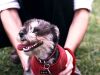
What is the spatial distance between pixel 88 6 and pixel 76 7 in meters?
0.08

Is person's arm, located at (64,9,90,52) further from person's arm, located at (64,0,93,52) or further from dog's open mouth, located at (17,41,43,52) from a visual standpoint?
dog's open mouth, located at (17,41,43,52)

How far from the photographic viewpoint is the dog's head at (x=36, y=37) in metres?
2.05

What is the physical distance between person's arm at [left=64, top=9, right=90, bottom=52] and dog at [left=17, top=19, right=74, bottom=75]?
26 cm

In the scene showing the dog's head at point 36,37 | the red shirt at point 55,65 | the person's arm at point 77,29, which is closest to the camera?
the dog's head at point 36,37

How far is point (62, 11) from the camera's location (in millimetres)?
2818

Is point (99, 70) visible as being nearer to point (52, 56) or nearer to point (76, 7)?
point (76, 7)

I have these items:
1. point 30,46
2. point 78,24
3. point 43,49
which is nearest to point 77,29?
point 78,24

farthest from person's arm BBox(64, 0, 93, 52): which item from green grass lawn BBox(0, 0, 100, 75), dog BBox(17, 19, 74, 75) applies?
green grass lawn BBox(0, 0, 100, 75)

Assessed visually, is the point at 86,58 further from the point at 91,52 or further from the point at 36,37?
the point at 36,37

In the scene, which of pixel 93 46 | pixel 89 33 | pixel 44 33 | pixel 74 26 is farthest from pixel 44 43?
pixel 89 33

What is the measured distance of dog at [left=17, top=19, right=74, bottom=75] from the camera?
2064 millimetres

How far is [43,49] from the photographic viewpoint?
216 cm

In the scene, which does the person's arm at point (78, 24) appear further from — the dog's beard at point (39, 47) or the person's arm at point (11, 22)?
the dog's beard at point (39, 47)

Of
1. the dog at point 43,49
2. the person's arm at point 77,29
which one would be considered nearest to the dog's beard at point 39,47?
the dog at point 43,49
